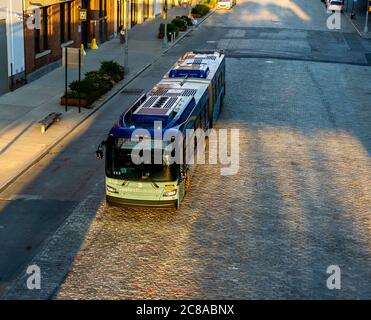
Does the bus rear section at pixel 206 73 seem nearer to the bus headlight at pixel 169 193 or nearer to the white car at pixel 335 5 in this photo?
the bus headlight at pixel 169 193

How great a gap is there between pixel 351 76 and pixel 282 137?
16.2 metres

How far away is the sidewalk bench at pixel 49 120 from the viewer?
25.6 m

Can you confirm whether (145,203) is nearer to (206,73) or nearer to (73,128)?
(206,73)

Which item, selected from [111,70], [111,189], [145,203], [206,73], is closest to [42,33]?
[111,70]

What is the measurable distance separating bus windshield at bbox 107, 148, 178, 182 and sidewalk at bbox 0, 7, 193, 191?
4353 mm

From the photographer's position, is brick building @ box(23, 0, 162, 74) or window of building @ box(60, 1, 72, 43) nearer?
brick building @ box(23, 0, 162, 74)

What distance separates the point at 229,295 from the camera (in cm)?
1400

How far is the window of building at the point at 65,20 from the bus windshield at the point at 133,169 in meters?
24.9

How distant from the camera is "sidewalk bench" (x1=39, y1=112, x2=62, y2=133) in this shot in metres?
25.6

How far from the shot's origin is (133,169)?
17.4m

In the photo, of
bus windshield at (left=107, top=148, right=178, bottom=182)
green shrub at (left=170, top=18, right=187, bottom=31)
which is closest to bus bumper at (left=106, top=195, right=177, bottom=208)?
bus windshield at (left=107, top=148, right=178, bottom=182)

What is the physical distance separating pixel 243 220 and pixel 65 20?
2677 cm

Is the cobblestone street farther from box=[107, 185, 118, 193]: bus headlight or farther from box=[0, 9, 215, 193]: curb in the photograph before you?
box=[0, 9, 215, 193]: curb

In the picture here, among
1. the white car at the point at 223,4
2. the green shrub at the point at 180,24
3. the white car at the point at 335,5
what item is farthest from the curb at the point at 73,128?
the white car at the point at 335,5
